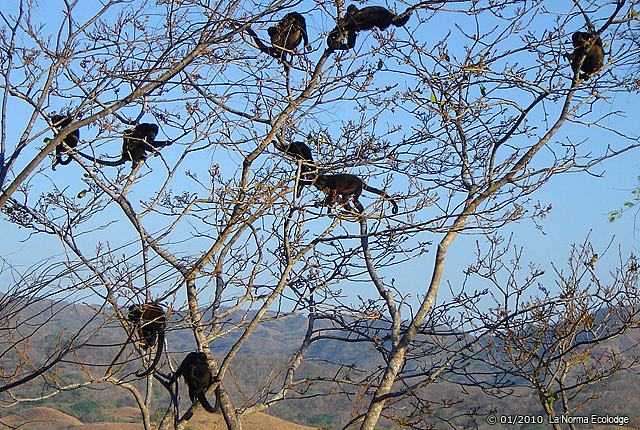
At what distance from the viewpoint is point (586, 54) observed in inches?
168

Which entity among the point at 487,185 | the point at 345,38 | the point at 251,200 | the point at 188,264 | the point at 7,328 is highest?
the point at 345,38

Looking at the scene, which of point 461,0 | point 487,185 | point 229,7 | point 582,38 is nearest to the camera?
point 229,7

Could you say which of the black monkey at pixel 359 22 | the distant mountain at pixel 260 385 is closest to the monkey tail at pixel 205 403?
the distant mountain at pixel 260 385

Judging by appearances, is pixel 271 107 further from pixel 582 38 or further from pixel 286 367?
pixel 582 38

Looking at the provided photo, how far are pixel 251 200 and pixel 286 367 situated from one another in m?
1.44

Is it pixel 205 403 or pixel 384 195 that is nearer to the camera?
pixel 384 195

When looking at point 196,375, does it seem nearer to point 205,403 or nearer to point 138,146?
point 205,403

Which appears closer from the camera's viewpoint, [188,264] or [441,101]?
[188,264]

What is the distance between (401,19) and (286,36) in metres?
0.82

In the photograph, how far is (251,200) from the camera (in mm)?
3285

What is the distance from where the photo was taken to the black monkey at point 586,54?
423cm

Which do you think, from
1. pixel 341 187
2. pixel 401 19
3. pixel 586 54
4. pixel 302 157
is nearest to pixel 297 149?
pixel 302 157

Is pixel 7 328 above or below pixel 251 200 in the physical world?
below

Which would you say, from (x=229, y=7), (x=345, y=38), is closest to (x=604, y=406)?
(x=345, y=38)
